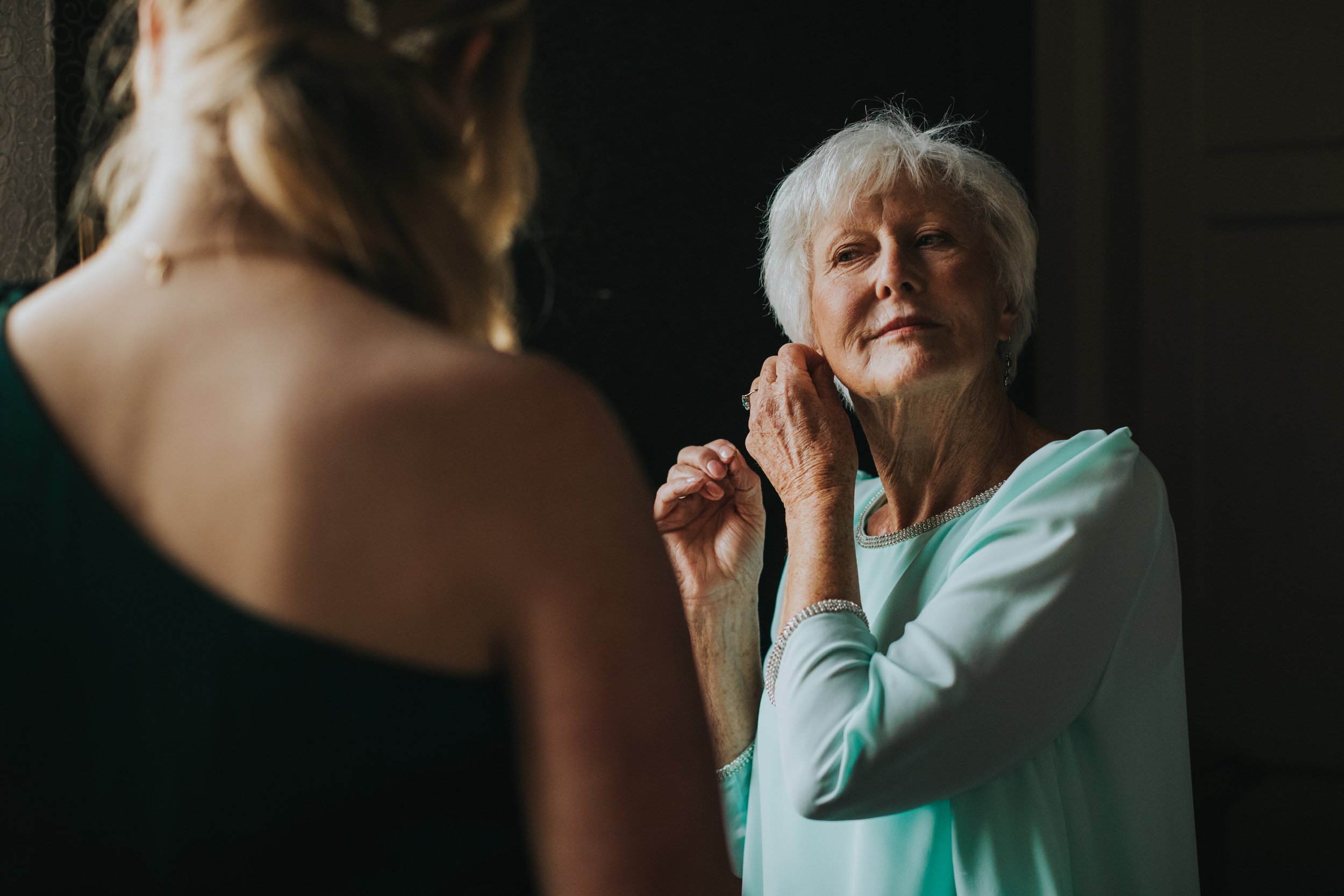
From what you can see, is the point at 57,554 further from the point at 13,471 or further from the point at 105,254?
the point at 105,254

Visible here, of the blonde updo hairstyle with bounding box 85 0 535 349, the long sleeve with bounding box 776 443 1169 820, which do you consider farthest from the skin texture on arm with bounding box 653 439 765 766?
the blonde updo hairstyle with bounding box 85 0 535 349

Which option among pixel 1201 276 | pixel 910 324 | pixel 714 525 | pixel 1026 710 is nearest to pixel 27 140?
pixel 714 525

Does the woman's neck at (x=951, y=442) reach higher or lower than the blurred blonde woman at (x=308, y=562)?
lower

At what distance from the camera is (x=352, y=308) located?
0.52 m

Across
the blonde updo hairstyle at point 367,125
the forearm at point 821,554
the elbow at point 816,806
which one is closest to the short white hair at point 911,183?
the forearm at point 821,554

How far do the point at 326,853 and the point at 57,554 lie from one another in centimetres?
18

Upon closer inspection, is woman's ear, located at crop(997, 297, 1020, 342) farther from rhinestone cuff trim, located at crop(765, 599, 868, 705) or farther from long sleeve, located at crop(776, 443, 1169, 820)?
rhinestone cuff trim, located at crop(765, 599, 868, 705)

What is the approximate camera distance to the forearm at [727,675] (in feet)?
5.19

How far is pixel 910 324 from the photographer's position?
144 centimetres

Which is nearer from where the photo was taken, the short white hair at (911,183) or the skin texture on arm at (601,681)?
the skin texture on arm at (601,681)

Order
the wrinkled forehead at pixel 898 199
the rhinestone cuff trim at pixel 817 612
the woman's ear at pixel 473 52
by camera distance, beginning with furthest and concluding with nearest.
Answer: the wrinkled forehead at pixel 898 199 < the rhinestone cuff trim at pixel 817 612 < the woman's ear at pixel 473 52

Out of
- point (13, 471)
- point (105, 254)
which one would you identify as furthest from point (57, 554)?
point (105, 254)

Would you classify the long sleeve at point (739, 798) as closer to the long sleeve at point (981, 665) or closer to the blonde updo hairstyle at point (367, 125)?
the long sleeve at point (981, 665)

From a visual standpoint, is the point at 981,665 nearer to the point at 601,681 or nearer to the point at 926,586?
the point at 926,586
